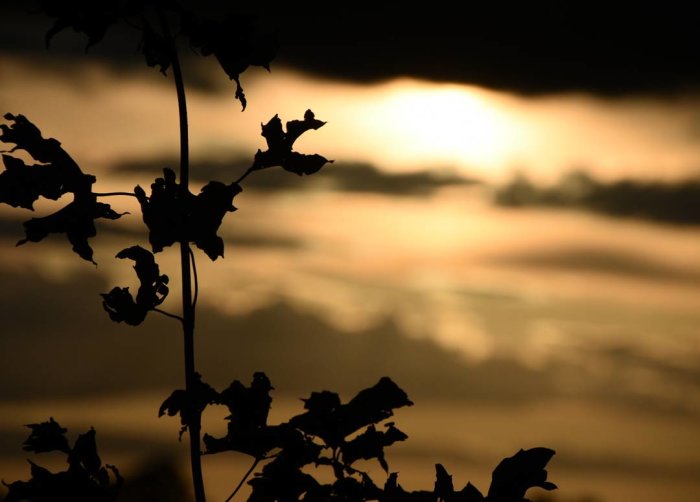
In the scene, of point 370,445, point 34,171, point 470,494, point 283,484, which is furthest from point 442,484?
point 34,171

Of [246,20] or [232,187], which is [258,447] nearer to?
[232,187]

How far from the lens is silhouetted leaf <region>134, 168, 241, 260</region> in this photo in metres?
6.39

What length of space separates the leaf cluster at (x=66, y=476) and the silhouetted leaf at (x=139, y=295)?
71 cm

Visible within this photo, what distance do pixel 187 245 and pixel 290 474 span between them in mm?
1404

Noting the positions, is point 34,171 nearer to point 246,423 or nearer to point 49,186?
point 49,186

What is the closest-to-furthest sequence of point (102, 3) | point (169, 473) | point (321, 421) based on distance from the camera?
point (102, 3) < point (321, 421) < point (169, 473)

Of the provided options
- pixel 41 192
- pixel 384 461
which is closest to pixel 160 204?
pixel 41 192

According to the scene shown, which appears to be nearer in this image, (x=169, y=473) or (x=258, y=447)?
(x=258, y=447)

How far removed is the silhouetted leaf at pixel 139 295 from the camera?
22.0ft

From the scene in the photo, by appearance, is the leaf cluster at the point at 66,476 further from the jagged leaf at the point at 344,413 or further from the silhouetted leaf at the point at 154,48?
the silhouetted leaf at the point at 154,48

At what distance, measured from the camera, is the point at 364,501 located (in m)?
6.24

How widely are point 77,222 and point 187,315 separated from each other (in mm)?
808

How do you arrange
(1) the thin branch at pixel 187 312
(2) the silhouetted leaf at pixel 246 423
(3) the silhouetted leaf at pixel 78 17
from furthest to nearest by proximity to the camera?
(2) the silhouetted leaf at pixel 246 423 < (1) the thin branch at pixel 187 312 < (3) the silhouetted leaf at pixel 78 17

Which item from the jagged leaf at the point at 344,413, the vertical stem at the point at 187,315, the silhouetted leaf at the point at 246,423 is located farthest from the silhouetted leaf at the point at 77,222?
the jagged leaf at the point at 344,413
